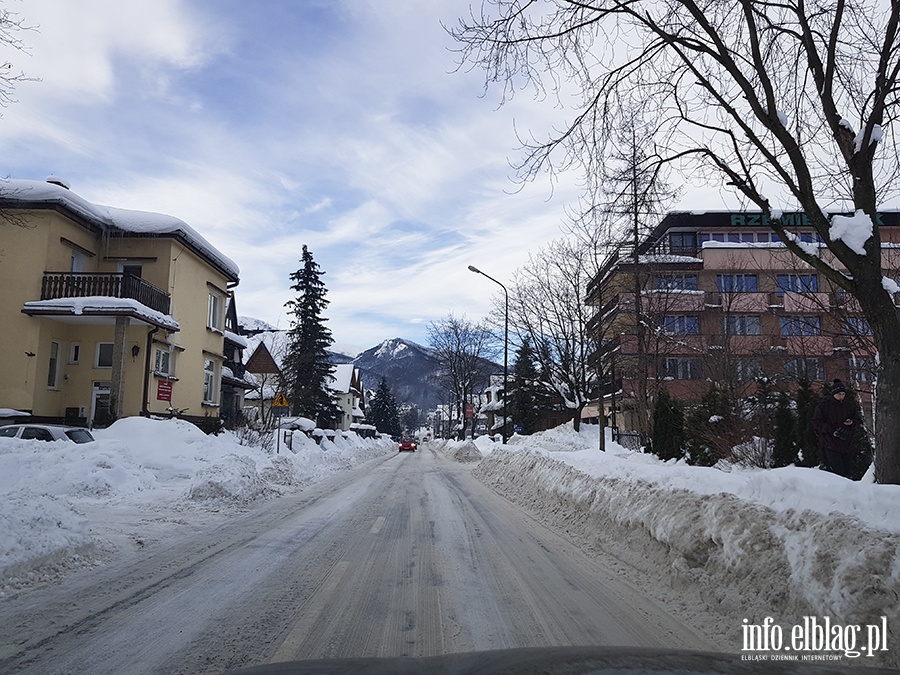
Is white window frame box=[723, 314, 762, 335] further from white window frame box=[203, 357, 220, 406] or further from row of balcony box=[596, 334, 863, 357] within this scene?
white window frame box=[203, 357, 220, 406]

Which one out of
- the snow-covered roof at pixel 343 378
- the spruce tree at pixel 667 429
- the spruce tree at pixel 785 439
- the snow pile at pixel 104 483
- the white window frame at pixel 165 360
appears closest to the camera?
the snow pile at pixel 104 483

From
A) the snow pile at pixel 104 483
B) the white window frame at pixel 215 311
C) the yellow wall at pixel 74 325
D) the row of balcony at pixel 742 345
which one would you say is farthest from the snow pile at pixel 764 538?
the white window frame at pixel 215 311

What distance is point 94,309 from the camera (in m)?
22.9

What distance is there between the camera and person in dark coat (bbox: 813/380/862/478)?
32.6 feet

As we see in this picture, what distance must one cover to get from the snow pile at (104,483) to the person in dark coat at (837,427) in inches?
420

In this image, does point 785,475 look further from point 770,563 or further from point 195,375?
point 195,375

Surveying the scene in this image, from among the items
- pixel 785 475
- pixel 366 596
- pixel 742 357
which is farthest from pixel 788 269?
pixel 366 596

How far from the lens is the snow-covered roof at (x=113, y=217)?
75.1 ft

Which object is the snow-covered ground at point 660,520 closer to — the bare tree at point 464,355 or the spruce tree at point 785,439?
the spruce tree at point 785,439

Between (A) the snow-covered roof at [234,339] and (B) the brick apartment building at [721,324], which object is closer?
(B) the brick apartment building at [721,324]

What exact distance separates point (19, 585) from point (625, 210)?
9052mm

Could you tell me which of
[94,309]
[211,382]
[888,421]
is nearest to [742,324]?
[211,382]

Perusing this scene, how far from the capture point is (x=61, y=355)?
2492 centimetres

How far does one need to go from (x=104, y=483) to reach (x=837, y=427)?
13702 mm
